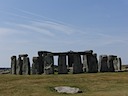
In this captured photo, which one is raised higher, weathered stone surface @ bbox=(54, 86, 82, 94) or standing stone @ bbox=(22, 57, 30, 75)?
standing stone @ bbox=(22, 57, 30, 75)

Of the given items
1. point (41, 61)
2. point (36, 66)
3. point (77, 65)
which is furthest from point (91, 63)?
point (36, 66)

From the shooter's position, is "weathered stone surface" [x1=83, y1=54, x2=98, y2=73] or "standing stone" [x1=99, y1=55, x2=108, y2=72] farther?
"standing stone" [x1=99, y1=55, x2=108, y2=72]

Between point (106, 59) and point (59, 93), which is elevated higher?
point (106, 59)

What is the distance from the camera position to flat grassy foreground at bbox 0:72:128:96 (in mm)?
31316

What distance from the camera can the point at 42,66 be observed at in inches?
2062

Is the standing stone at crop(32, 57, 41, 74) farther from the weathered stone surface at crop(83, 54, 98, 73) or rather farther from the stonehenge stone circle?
the weathered stone surface at crop(83, 54, 98, 73)

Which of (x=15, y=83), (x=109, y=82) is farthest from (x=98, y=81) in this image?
(x=15, y=83)

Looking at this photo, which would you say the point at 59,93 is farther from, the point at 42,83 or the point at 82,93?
the point at 42,83

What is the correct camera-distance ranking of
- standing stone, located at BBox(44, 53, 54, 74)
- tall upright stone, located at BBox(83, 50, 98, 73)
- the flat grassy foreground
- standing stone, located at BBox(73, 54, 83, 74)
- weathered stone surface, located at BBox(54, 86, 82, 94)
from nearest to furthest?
the flat grassy foreground
weathered stone surface, located at BBox(54, 86, 82, 94)
standing stone, located at BBox(44, 53, 54, 74)
standing stone, located at BBox(73, 54, 83, 74)
tall upright stone, located at BBox(83, 50, 98, 73)

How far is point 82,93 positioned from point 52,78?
363 inches

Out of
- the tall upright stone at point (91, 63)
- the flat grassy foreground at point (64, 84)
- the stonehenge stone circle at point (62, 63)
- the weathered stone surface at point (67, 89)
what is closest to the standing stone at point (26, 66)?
the stonehenge stone circle at point (62, 63)

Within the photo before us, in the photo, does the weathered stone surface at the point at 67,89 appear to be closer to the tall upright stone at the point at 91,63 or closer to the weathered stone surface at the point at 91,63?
the tall upright stone at the point at 91,63

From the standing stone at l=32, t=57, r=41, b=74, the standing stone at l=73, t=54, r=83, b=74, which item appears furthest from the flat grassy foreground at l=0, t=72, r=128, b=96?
the standing stone at l=32, t=57, r=41, b=74

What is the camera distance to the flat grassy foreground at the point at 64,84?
31316mm
